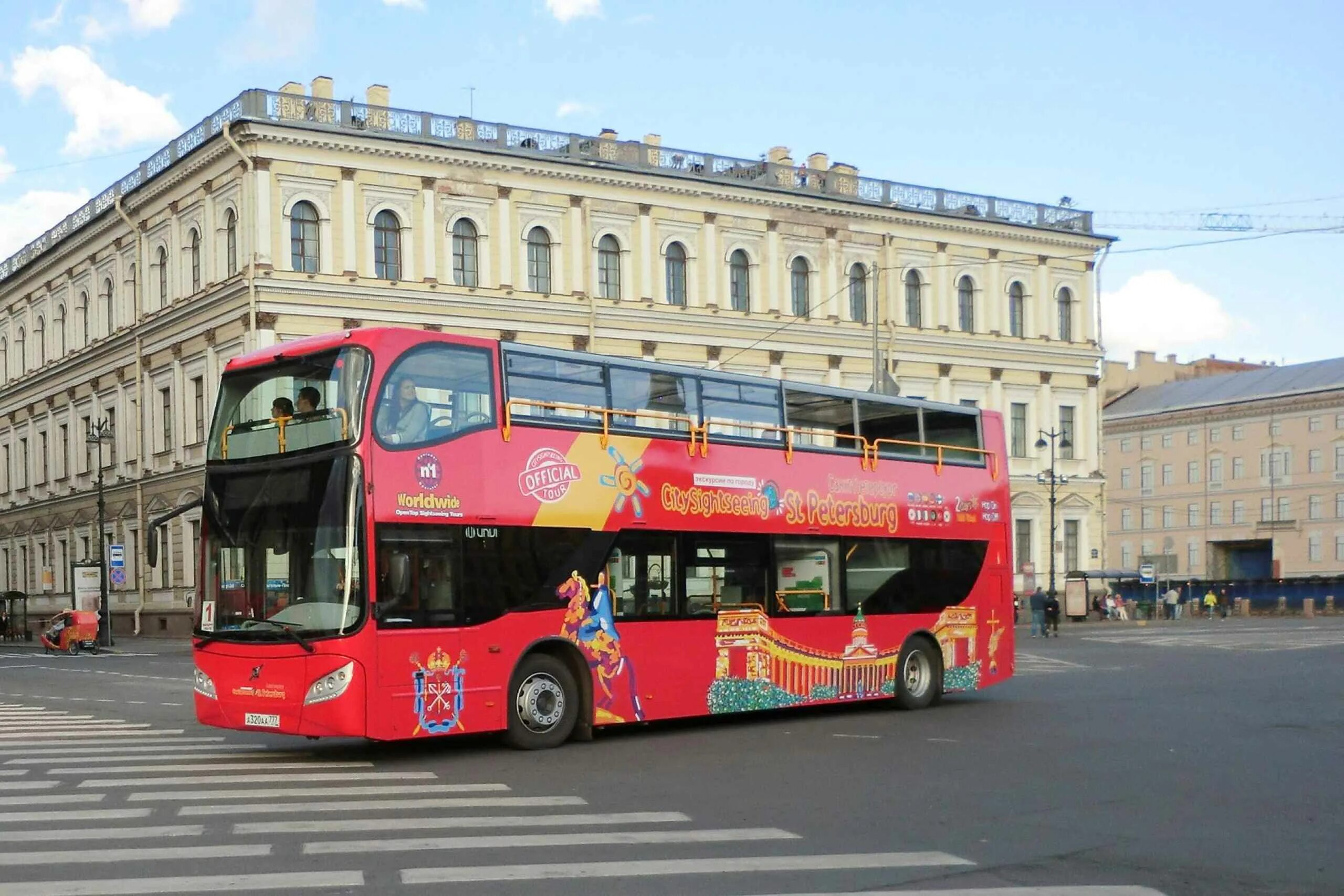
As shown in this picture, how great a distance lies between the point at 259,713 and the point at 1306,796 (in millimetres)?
8614

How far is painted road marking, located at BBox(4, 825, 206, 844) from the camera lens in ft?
33.1

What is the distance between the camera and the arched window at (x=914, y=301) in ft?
198

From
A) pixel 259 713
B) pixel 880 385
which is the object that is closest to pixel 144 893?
pixel 259 713

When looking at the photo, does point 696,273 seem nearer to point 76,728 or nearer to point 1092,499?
point 1092,499

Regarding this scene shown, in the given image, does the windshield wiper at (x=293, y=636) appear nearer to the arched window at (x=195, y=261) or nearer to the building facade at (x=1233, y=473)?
the arched window at (x=195, y=261)

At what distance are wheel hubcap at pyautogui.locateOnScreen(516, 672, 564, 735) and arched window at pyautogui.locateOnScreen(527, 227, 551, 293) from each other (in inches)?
1468

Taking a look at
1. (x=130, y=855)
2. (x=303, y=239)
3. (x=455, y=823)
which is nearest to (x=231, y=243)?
(x=303, y=239)

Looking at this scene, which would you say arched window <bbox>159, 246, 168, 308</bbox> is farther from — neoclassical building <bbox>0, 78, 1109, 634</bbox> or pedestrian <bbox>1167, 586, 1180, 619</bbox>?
pedestrian <bbox>1167, 586, 1180, 619</bbox>

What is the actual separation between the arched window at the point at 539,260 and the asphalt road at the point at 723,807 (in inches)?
1302

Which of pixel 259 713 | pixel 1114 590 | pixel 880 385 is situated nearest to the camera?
pixel 259 713

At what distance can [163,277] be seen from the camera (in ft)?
179

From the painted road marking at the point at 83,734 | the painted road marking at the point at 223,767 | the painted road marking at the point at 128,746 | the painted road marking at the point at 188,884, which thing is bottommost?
the painted road marking at the point at 83,734

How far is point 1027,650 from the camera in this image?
124 ft

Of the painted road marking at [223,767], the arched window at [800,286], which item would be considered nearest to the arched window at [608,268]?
the arched window at [800,286]
